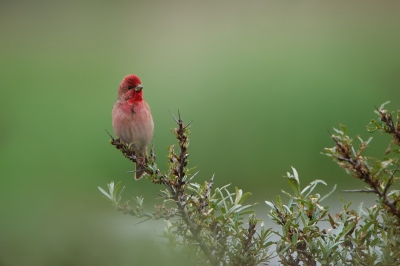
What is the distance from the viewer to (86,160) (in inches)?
215

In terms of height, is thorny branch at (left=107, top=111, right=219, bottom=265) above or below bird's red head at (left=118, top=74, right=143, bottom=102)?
below

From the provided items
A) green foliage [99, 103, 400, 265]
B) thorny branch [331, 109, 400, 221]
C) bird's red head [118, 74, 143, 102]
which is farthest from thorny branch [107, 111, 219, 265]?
bird's red head [118, 74, 143, 102]

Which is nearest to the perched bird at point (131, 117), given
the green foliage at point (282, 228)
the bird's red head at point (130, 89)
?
the bird's red head at point (130, 89)

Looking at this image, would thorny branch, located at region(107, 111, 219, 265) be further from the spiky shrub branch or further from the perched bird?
the perched bird

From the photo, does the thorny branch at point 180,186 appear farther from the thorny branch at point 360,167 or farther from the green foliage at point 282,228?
the thorny branch at point 360,167

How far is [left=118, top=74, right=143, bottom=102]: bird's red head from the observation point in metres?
2.44

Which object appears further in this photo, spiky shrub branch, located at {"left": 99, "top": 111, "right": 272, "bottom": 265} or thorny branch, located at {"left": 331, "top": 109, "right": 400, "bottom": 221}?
spiky shrub branch, located at {"left": 99, "top": 111, "right": 272, "bottom": 265}

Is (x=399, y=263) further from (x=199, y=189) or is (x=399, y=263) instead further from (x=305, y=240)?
(x=199, y=189)

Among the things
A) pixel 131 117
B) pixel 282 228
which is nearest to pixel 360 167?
pixel 282 228

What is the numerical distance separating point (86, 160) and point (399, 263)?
4.69m

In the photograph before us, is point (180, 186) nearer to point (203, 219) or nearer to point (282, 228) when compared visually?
point (203, 219)

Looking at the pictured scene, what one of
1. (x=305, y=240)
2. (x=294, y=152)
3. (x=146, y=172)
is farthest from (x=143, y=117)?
(x=294, y=152)

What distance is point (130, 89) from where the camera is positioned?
2.48 m

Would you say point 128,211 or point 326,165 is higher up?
point 326,165
